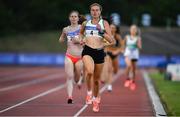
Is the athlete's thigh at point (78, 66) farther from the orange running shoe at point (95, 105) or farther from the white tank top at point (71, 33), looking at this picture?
the orange running shoe at point (95, 105)

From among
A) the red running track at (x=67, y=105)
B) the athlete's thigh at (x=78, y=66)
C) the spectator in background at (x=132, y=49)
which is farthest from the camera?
the spectator in background at (x=132, y=49)

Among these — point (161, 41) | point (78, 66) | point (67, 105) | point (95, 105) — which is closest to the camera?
point (95, 105)

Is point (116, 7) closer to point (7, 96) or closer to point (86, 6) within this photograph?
point (86, 6)

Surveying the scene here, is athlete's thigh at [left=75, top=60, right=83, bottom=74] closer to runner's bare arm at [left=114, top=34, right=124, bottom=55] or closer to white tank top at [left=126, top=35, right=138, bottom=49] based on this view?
runner's bare arm at [left=114, top=34, right=124, bottom=55]

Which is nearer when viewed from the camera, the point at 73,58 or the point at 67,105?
the point at 67,105

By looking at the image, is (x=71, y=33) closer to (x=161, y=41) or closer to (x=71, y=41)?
(x=71, y=41)

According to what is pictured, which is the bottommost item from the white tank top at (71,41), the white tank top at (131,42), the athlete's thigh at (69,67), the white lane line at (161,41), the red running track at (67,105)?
the red running track at (67,105)

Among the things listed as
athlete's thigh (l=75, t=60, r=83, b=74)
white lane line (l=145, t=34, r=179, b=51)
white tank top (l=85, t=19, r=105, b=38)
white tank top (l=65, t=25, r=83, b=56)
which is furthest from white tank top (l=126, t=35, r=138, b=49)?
white lane line (l=145, t=34, r=179, b=51)

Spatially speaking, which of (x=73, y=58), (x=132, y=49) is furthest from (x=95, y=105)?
(x=132, y=49)

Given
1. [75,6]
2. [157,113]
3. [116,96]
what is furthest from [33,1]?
[157,113]

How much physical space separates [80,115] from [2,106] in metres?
2.66

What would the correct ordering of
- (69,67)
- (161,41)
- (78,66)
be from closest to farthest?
(69,67)
(78,66)
(161,41)

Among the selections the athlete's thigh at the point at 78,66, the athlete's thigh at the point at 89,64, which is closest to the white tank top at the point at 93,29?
the athlete's thigh at the point at 89,64

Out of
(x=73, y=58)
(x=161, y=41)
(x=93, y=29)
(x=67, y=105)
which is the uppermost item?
(x=161, y=41)
